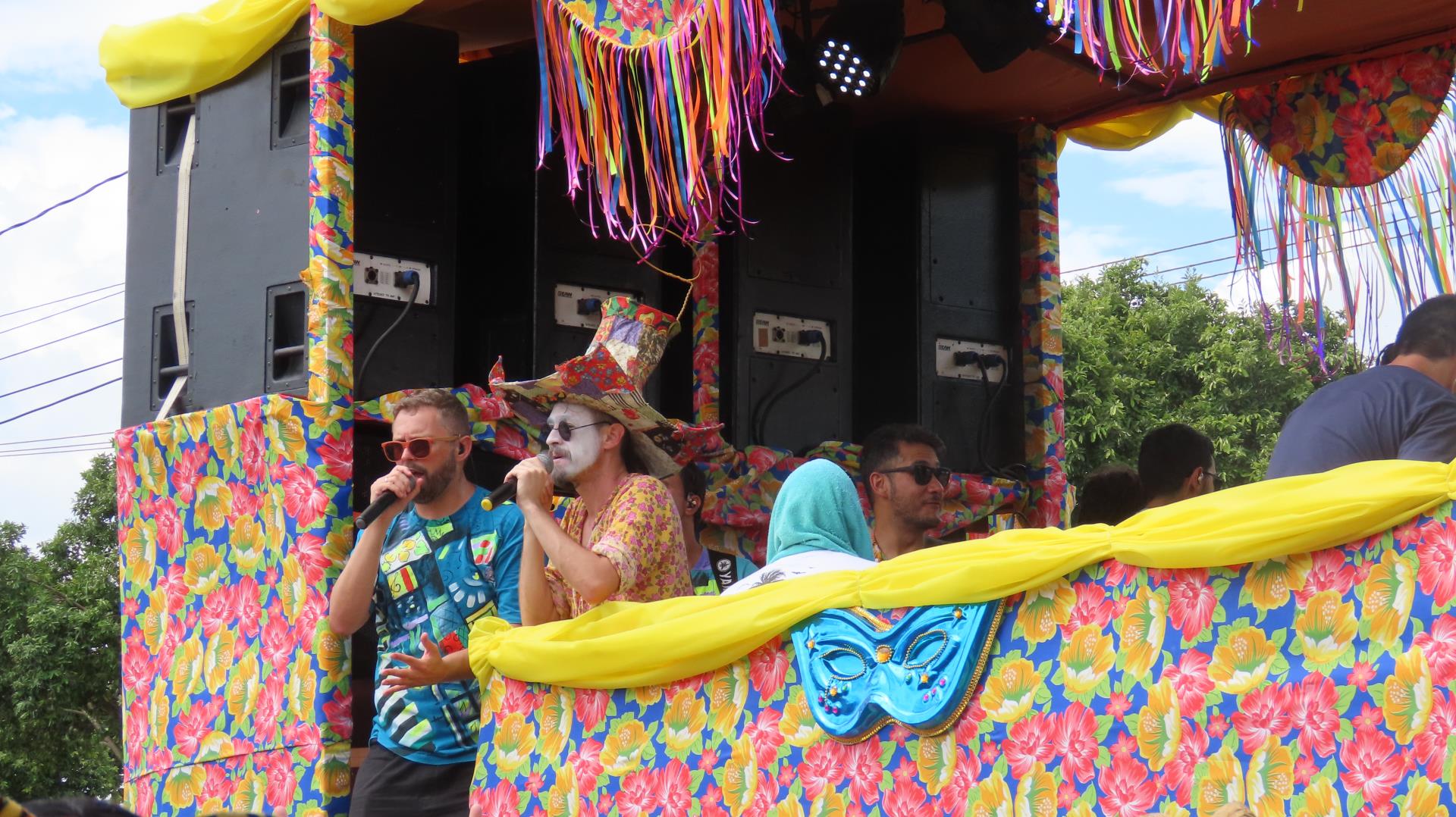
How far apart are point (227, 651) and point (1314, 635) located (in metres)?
3.11

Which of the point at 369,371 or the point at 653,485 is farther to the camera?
the point at 369,371

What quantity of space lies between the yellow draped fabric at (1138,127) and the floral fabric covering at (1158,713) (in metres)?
3.33

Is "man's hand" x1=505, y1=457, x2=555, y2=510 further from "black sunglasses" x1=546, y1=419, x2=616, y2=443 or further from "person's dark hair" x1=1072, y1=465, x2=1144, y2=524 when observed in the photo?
"person's dark hair" x1=1072, y1=465, x2=1144, y2=524

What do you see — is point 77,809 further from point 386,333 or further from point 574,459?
point 386,333

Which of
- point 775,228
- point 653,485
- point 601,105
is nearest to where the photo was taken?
point 653,485

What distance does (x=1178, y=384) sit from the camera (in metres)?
18.9

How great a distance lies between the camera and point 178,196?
510cm

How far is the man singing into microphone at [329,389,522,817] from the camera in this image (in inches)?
154

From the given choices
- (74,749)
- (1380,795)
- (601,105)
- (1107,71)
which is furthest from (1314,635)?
(74,749)

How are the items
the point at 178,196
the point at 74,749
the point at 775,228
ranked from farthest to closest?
the point at 74,749
the point at 775,228
the point at 178,196

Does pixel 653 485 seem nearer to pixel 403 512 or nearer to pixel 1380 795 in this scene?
pixel 403 512

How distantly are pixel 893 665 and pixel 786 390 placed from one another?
102 inches

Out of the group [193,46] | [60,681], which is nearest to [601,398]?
[193,46]

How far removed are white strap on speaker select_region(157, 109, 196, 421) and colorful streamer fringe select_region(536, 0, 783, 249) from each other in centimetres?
124
